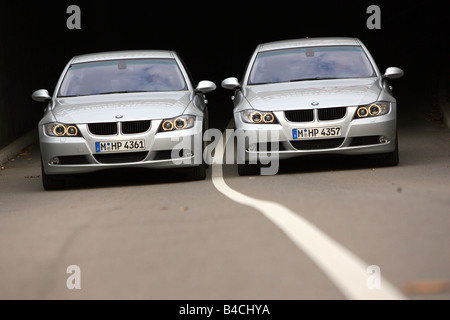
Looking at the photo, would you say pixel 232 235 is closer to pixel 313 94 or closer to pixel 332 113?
pixel 332 113

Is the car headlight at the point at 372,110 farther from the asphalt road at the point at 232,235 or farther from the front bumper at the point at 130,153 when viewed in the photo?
the front bumper at the point at 130,153

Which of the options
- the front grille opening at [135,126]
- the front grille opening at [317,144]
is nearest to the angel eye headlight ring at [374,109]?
the front grille opening at [317,144]

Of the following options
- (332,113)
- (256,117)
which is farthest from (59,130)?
(332,113)

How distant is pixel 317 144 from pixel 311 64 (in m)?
1.86

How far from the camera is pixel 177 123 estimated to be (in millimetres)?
11375

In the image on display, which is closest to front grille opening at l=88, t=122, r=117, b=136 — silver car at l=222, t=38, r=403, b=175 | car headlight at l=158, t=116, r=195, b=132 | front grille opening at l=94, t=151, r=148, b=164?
front grille opening at l=94, t=151, r=148, b=164

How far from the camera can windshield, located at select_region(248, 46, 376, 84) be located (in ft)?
41.5

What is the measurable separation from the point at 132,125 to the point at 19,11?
9.65m

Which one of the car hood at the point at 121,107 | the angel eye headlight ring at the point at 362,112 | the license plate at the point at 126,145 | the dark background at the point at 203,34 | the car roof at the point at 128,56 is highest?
the car roof at the point at 128,56

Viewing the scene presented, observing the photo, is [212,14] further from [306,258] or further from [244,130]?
[306,258]

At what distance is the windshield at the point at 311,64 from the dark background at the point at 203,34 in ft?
22.0

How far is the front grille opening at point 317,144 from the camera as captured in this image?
1137 centimetres

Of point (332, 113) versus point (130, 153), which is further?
point (332, 113)

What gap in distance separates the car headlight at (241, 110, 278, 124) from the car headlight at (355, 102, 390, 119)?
101 cm
